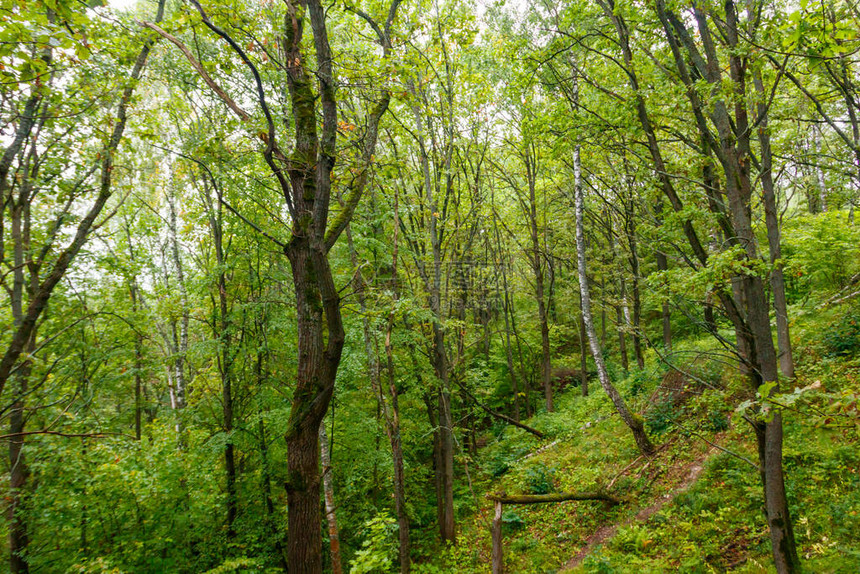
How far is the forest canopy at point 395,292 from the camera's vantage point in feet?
13.3

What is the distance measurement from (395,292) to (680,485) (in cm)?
701

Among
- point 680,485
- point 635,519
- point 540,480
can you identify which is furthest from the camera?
point 540,480

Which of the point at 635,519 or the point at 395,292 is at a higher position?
the point at 395,292

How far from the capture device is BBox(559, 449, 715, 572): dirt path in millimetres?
7766

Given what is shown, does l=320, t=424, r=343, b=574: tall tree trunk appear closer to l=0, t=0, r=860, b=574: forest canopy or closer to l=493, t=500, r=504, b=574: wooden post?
l=0, t=0, r=860, b=574: forest canopy

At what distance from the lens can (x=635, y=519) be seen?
311 inches

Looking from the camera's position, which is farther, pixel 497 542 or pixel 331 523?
pixel 331 523

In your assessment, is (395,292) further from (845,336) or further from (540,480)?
(845,336)

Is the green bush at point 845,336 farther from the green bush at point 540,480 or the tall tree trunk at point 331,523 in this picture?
the tall tree trunk at point 331,523

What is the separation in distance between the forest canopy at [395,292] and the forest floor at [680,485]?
0.20 feet

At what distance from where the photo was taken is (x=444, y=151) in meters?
10.3

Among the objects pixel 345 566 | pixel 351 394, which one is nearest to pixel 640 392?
pixel 351 394

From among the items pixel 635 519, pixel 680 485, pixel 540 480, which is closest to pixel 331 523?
pixel 540 480

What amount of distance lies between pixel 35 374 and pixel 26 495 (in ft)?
7.05
